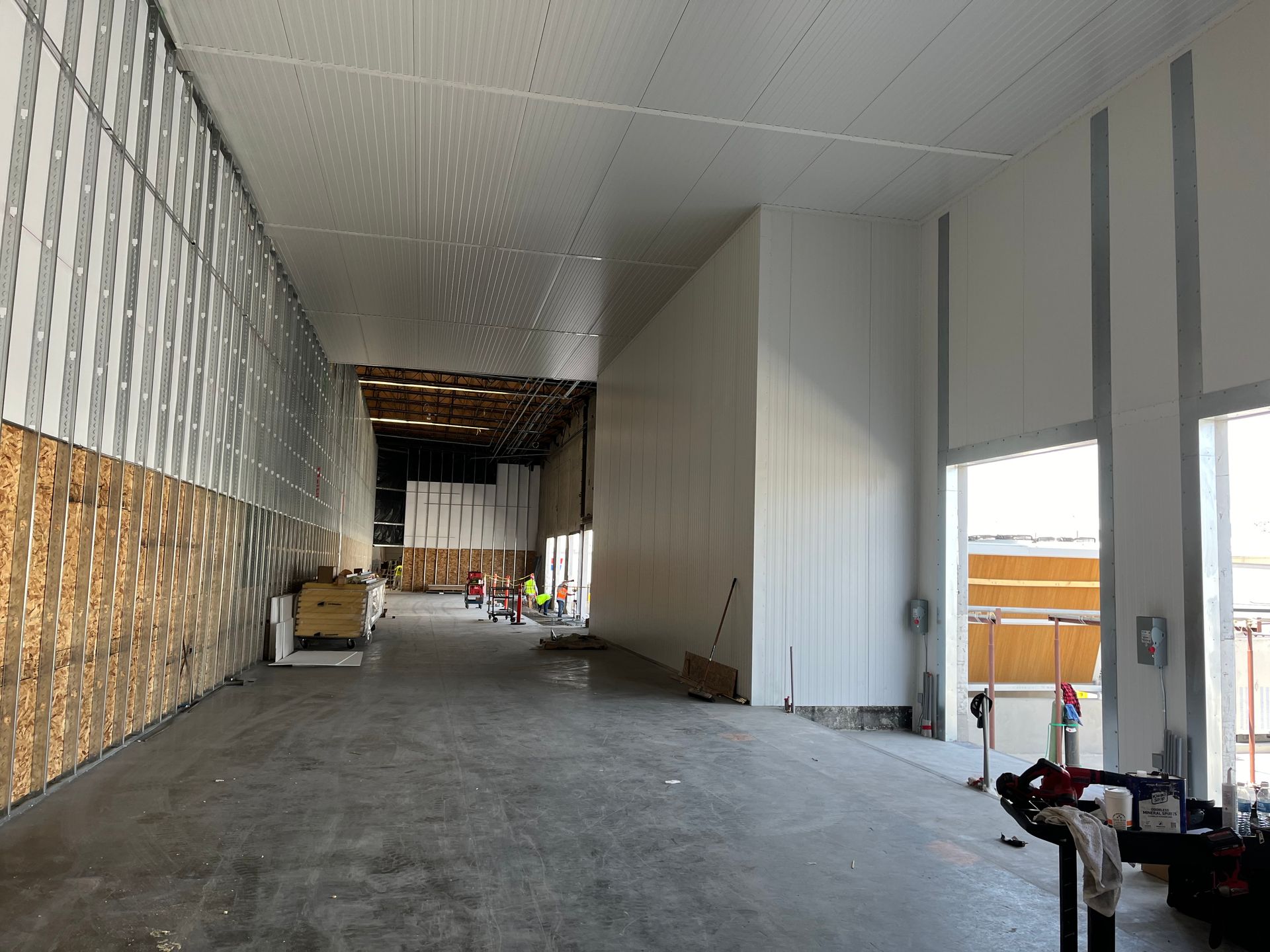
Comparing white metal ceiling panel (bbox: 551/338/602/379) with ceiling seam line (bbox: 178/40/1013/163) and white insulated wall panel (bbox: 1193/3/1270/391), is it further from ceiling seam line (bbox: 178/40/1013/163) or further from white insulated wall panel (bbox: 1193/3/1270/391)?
A: white insulated wall panel (bbox: 1193/3/1270/391)

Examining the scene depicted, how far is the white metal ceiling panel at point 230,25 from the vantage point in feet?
25.3

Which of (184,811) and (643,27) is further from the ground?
(643,27)

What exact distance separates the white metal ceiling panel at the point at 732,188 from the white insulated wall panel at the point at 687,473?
1.15ft

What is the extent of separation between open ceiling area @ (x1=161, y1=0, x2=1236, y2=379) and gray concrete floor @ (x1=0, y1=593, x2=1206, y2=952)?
675cm

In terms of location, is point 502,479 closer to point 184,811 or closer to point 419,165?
point 419,165

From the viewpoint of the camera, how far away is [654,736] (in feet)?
30.0

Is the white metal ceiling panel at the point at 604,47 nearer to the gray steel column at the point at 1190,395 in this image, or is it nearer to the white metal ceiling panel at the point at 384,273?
the gray steel column at the point at 1190,395

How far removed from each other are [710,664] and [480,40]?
27.8ft

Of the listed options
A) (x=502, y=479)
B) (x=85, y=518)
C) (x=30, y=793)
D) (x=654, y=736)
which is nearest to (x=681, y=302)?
(x=654, y=736)

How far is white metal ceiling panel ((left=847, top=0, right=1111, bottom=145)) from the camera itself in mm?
7545

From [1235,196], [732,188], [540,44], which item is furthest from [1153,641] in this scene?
[540,44]

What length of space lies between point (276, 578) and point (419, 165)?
796 cm

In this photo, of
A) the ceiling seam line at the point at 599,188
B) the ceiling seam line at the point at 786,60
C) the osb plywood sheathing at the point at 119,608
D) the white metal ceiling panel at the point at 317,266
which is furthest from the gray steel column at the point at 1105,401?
the white metal ceiling panel at the point at 317,266

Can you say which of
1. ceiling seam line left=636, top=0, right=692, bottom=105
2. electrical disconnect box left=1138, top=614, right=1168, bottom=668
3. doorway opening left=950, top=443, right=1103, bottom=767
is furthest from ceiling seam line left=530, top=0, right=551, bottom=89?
doorway opening left=950, top=443, right=1103, bottom=767
